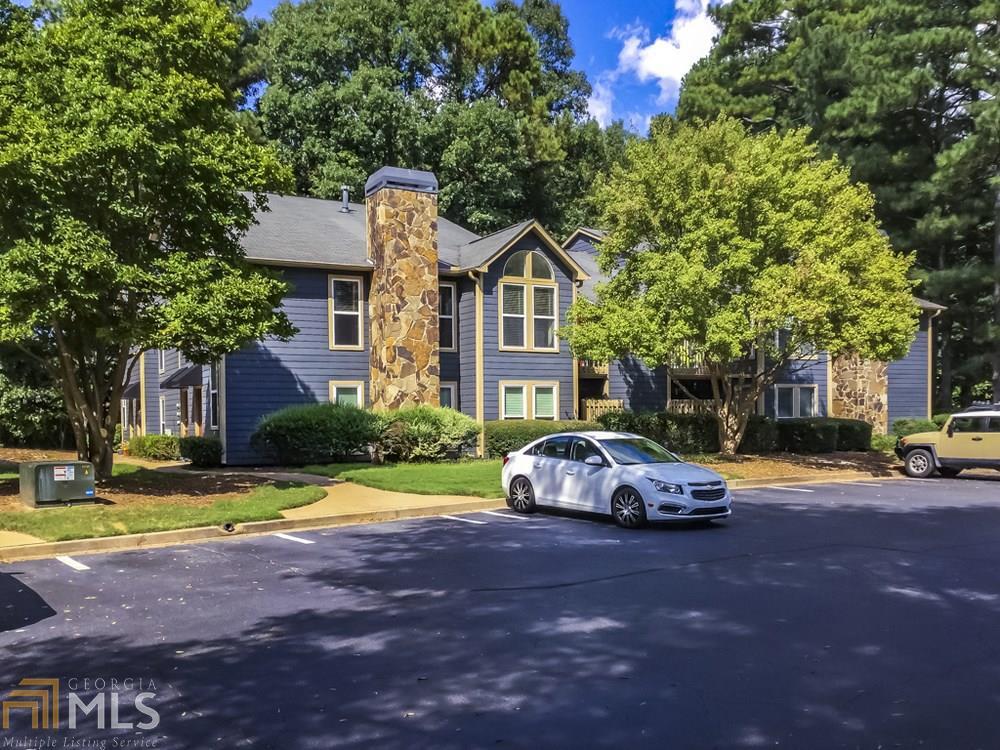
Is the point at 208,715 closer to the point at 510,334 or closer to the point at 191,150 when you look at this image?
the point at 191,150

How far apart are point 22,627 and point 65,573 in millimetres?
2783

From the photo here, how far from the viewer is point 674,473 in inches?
514

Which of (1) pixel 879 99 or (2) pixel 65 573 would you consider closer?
(2) pixel 65 573

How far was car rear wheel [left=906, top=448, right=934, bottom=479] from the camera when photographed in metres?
21.8

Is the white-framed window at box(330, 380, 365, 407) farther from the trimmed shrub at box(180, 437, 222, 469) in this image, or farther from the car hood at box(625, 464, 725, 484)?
the car hood at box(625, 464, 725, 484)

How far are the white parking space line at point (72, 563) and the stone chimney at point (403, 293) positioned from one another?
47.8ft

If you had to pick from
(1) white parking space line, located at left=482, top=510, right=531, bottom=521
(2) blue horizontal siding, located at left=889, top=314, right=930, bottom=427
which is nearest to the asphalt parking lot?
(1) white parking space line, located at left=482, top=510, right=531, bottom=521

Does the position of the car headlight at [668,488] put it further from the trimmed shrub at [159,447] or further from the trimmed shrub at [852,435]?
the trimmed shrub at [852,435]

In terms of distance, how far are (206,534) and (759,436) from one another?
796 inches

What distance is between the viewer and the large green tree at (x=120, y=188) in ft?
48.1

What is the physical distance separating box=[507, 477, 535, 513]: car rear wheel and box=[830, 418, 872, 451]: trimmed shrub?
18.8 meters

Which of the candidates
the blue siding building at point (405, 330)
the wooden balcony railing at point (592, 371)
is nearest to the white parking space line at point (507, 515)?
the blue siding building at point (405, 330)

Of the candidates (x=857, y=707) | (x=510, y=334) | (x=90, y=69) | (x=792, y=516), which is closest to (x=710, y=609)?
(x=857, y=707)

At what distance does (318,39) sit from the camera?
44.9 metres
